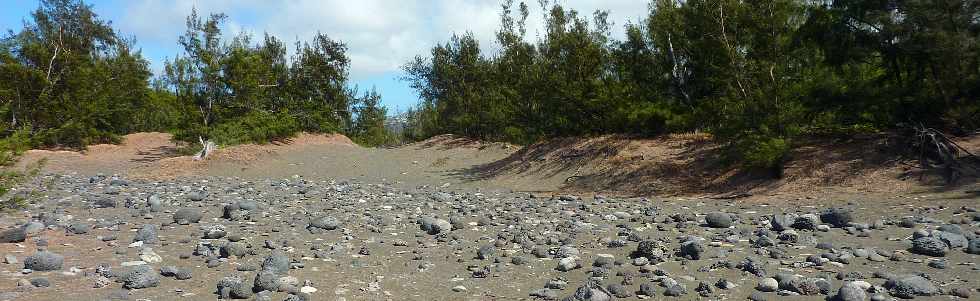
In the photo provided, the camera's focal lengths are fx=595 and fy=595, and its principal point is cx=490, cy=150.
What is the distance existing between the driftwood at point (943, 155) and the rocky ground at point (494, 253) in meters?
1.11

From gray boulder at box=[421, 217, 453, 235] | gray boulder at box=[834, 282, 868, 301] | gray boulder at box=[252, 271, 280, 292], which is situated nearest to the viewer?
gray boulder at box=[834, 282, 868, 301]

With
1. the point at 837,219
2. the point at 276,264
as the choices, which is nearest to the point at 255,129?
the point at 276,264

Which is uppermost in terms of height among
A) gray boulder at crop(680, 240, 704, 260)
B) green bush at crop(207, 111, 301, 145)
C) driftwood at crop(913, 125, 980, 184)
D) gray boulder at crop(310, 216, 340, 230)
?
green bush at crop(207, 111, 301, 145)

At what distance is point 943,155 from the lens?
11391 mm

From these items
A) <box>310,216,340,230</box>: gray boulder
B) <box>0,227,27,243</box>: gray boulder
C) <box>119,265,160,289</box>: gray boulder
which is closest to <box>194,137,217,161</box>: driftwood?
<box>310,216,340,230</box>: gray boulder

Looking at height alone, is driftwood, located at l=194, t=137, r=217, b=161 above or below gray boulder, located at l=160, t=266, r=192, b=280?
above

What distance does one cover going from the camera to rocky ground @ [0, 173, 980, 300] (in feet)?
16.2

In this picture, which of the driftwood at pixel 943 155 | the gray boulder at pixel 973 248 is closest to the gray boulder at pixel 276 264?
the gray boulder at pixel 973 248

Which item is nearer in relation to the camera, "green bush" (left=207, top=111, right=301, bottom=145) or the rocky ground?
the rocky ground

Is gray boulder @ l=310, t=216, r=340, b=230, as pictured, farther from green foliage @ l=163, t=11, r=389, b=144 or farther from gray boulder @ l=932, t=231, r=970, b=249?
green foliage @ l=163, t=11, r=389, b=144

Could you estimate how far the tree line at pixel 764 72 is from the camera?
40.0 ft

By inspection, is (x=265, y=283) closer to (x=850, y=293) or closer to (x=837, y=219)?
(x=850, y=293)

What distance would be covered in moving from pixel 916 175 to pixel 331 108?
3144 centimetres

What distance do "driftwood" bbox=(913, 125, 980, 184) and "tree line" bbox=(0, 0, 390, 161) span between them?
25.3 meters
